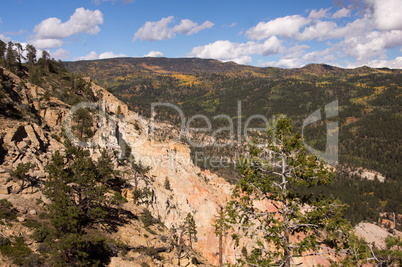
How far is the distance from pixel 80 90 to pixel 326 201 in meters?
82.3

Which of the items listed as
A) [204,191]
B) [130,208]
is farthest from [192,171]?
[130,208]

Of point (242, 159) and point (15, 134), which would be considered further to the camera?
point (15, 134)

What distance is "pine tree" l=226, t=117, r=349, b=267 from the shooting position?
10.4 metres

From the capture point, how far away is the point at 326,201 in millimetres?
10789

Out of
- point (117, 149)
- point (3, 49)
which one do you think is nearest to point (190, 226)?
point (117, 149)

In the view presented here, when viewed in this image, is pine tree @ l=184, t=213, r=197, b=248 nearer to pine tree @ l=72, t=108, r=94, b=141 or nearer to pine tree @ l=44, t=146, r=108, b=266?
pine tree @ l=44, t=146, r=108, b=266

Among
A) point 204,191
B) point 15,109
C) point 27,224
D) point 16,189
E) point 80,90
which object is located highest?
point 80,90

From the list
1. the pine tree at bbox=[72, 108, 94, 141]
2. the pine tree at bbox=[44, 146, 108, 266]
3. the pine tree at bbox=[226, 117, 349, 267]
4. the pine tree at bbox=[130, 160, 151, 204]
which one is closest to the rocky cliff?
the pine tree at bbox=[72, 108, 94, 141]

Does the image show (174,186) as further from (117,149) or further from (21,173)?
(21,173)

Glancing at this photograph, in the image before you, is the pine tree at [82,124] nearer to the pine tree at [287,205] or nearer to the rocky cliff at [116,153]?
the rocky cliff at [116,153]

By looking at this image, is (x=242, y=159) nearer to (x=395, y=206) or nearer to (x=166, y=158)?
(x=166, y=158)

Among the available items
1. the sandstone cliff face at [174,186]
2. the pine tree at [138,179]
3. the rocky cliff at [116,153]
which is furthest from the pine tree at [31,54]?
the pine tree at [138,179]

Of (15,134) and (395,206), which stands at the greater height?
(15,134)

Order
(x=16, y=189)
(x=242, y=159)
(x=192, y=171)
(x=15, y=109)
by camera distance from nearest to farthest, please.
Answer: (x=242, y=159)
(x=16, y=189)
(x=15, y=109)
(x=192, y=171)
